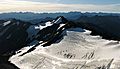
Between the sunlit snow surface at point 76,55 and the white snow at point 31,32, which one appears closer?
the sunlit snow surface at point 76,55

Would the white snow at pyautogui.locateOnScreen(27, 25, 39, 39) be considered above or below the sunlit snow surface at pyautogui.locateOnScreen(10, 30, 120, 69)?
below

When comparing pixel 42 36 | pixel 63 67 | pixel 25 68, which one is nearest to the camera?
pixel 63 67

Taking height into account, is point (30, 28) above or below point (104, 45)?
below

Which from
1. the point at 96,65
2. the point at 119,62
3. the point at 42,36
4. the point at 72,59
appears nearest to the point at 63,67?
the point at 72,59

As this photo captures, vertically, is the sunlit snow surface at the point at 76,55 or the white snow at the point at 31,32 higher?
the sunlit snow surface at the point at 76,55

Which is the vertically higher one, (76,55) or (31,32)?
(76,55)

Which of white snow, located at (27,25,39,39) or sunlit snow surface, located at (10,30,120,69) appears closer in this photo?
sunlit snow surface, located at (10,30,120,69)

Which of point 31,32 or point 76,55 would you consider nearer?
point 76,55

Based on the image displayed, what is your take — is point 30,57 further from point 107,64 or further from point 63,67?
point 107,64
